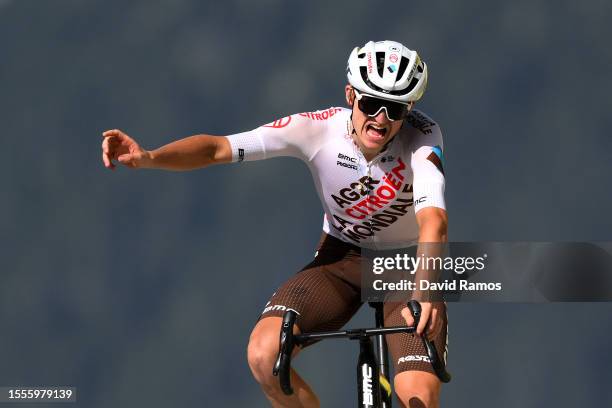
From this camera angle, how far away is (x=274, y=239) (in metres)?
8.96

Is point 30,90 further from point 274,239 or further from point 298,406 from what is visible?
point 298,406

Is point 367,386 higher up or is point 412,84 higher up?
point 412,84

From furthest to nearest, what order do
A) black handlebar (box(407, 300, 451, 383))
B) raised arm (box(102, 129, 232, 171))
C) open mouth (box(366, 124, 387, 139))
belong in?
open mouth (box(366, 124, 387, 139))
raised arm (box(102, 129, 232, 171))
black handlebar (box(407, 300, 451, 383))

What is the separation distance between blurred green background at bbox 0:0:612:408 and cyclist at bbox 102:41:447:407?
2292 mm

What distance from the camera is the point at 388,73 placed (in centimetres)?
607

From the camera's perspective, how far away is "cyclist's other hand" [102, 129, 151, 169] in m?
5.77

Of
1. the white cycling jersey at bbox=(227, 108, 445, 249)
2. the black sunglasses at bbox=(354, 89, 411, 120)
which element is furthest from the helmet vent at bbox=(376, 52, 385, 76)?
the white cycling jersey at bbox=(227, 108, 445, 249)

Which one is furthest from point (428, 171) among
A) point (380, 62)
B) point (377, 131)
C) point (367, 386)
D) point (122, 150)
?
point (122, 150)

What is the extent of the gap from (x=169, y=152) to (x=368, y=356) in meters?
1.25

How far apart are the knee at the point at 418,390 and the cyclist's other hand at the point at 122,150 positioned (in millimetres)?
1434

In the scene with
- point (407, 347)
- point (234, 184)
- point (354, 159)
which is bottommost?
point (407, 347)

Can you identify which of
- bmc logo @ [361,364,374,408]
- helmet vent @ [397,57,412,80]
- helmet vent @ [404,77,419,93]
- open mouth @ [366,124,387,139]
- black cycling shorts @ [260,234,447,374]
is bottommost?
bmc logo @ [361,364,374,408]

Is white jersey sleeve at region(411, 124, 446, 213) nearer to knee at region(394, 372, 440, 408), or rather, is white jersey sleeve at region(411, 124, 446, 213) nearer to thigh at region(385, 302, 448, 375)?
thigh at region(385, 302, 448, 375)

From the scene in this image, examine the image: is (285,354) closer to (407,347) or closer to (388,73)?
(407,347)
